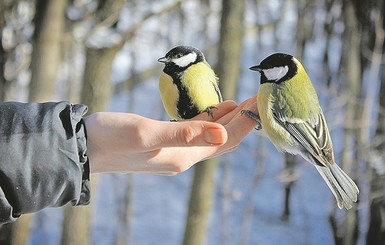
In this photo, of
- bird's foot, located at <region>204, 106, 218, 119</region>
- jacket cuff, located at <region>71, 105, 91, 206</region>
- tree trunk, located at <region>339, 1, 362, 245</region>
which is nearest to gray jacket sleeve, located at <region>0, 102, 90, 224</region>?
A: jacket cuff, located at <region>71, 105, 91, 206</region>

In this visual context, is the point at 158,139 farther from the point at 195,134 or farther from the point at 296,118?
the point at 296,118

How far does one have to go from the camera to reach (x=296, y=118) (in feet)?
4.56

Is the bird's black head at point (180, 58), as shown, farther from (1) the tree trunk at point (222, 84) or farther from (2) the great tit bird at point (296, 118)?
(1) the tree trunk at point (222, 84)

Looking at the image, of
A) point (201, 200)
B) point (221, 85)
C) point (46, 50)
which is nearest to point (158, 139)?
point (221, 85)

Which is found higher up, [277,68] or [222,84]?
[277,68]

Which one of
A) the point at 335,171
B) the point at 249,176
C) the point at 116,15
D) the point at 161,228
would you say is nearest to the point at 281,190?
the point at 249,176

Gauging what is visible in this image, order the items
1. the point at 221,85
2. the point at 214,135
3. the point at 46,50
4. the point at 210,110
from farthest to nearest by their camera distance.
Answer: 1. the point at 46,50
2. the point at 221,85
3. the point at 210,110
4. the point at 214,135

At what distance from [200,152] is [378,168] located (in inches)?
155

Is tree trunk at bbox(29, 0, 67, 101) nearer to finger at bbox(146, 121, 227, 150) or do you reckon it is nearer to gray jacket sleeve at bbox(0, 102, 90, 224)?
gray jacket sleeve at bbox(0, 102, 90, 224)

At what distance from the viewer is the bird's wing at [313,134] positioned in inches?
54.3

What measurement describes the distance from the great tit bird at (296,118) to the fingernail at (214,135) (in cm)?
24

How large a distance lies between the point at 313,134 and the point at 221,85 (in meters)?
1.94

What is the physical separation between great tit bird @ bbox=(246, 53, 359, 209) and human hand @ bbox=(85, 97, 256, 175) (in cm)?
6

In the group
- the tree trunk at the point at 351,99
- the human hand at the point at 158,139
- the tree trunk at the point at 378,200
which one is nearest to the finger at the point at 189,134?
the human hand at the point at 158,139
